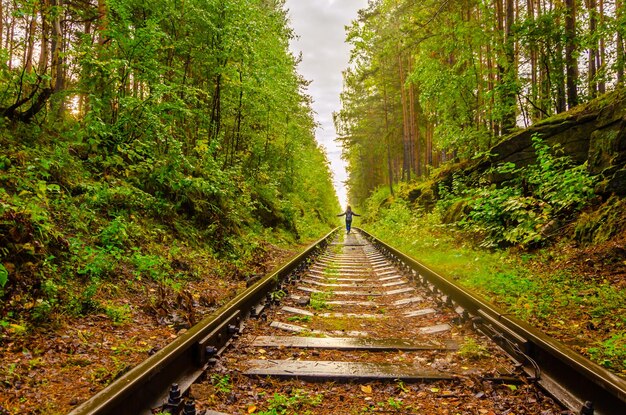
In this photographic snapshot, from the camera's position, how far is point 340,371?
2.57 m

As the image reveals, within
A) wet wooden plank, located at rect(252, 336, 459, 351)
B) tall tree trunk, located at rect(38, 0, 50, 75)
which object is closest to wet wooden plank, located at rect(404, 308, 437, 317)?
wet wooden plank, located at rect(252, 336, 459, 351)

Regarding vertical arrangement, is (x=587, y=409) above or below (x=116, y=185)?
below

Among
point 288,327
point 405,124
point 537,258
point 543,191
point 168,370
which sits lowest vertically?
point 288,327

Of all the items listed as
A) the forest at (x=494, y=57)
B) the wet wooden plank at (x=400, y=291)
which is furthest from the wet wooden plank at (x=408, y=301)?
the forest at (x=494, y=57)

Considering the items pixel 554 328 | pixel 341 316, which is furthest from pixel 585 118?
pixel 341 316

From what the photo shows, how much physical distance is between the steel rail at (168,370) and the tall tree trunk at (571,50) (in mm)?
9826

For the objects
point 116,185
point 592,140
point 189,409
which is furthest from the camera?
point 592,140

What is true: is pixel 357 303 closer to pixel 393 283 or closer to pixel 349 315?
pixel 349 315

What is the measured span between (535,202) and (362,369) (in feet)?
18.6

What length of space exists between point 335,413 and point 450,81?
12.3 meters

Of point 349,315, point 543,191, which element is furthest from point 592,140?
point 349,315

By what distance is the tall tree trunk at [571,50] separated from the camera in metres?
8.59

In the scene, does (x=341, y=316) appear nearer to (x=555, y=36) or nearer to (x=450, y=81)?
(x=555, y=36)

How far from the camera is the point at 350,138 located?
3284 cm
